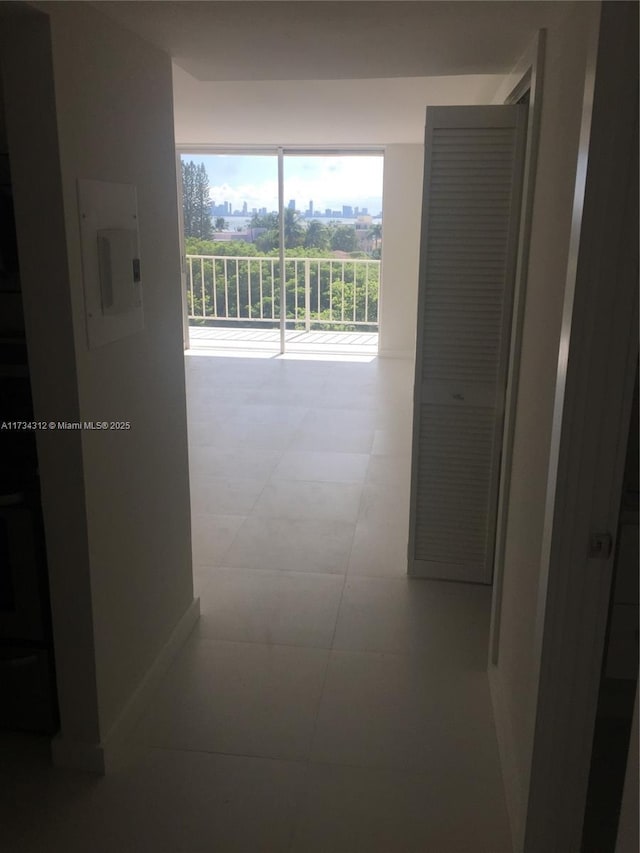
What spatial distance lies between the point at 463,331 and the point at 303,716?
1462mm

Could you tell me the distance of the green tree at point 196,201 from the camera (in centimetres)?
729

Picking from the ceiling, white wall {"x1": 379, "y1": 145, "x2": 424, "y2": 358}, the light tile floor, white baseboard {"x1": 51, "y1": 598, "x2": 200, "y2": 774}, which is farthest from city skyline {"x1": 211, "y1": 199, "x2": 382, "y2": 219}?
white baseboard {"x1": 51, "y1": 598, "x2": 200, "y2": 774}

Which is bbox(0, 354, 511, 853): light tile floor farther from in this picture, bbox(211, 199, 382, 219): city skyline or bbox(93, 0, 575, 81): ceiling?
bbox(211, 199, 382, 219): city skyline

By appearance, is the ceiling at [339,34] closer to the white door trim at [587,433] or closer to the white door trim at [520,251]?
the white door trim at [520,251]

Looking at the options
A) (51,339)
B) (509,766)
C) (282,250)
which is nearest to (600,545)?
(509,766)

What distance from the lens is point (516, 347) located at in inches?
83.7

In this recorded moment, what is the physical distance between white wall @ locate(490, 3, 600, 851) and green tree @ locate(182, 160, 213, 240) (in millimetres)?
6012

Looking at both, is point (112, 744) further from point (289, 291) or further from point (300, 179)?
point (289, 291)

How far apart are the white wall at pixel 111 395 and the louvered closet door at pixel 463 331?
95 centimetres

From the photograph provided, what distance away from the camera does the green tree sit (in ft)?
23.9

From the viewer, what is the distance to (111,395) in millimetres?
1863

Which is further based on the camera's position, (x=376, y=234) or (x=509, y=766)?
(x=376, y=234)

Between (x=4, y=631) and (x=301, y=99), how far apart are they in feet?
11.1

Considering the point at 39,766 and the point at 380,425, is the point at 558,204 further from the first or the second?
the point at 380,425
